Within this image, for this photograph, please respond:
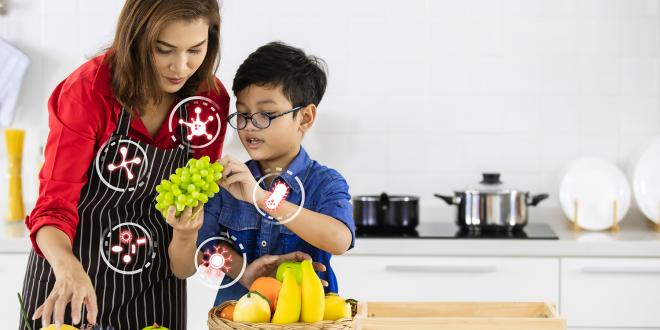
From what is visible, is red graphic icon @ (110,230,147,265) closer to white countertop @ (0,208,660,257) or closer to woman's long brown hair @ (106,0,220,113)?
woman's long brown hair @ (106,0,220,113)

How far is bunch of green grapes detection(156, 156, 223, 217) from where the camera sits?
1355mm

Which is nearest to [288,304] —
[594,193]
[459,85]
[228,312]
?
[228,312]

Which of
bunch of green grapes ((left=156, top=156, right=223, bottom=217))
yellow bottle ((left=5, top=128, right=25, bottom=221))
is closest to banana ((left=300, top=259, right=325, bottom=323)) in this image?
bunch of green grapes ((left=156, top=156, right=223, bottom=217))

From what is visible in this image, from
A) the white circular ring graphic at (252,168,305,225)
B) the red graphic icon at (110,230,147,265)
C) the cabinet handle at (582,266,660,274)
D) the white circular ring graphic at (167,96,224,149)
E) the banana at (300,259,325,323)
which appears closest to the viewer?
the banana at (300,259,325,323)

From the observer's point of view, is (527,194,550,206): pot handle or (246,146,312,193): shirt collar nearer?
(246,146,312,193): shirt collar

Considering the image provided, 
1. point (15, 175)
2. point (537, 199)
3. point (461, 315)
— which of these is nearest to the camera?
point (461, 315)

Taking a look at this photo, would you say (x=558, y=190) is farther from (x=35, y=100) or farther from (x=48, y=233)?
(x=48, y=233)

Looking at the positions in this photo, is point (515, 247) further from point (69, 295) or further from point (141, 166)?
point (69, 295)

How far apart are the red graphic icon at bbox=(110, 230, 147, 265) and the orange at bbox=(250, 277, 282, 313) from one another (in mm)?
464

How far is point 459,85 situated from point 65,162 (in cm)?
200

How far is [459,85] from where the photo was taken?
11.4 feet

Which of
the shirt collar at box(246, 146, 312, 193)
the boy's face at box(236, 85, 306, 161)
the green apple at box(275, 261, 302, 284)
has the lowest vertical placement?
the green apple at box(275, 261, 302, 284)

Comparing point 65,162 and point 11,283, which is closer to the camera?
point 65,162

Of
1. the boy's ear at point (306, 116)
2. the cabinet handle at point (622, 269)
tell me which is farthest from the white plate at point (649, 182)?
the boy's ear at point (306, 116)
